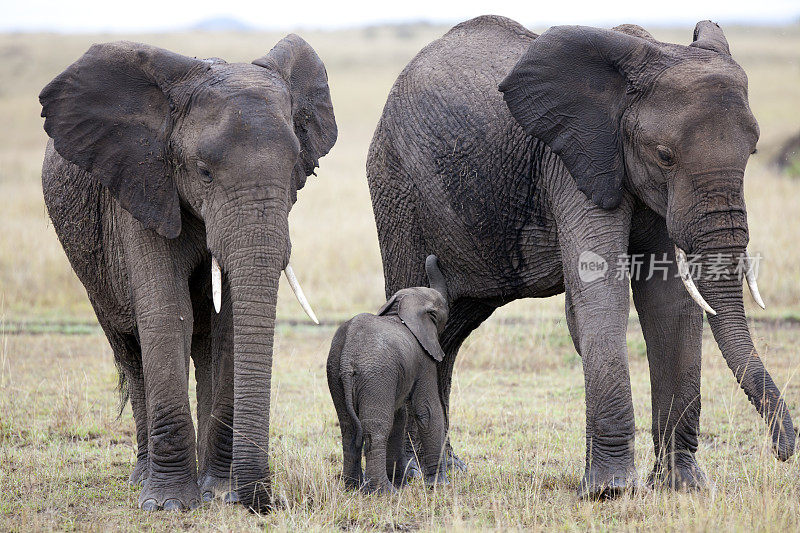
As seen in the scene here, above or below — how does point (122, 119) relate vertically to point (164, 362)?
above

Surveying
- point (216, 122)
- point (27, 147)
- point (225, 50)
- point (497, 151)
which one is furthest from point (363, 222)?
point (225, 50)

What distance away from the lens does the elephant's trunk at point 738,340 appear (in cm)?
555

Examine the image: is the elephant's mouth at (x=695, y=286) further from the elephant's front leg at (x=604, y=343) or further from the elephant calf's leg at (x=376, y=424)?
the elephant calf's leg at (x=376, y=424)

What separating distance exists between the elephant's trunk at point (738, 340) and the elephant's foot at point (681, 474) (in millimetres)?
985

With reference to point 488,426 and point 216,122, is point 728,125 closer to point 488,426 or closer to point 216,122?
point 216,122

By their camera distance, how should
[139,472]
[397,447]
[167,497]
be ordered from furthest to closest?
[139,472] → [397,447] → [167,497]

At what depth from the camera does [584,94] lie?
637 cm

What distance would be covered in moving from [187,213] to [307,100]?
1100mm

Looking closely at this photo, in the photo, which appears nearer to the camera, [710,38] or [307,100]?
[710,38]

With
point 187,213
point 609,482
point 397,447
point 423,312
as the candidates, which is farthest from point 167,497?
point 609,482

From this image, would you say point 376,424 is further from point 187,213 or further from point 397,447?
point 187,213

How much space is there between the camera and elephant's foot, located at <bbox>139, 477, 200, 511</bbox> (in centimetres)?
618

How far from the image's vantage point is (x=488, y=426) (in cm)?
875

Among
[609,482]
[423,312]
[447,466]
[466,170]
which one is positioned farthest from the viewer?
[447,466]
